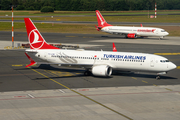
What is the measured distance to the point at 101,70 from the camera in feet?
143

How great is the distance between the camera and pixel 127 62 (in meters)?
43.9

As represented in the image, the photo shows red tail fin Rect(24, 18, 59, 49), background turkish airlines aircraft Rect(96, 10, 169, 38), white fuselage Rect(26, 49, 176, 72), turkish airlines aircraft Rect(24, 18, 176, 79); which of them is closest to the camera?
white fuselage Rect(26, 49, 176, 72)

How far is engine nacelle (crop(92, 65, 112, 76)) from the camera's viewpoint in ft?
142

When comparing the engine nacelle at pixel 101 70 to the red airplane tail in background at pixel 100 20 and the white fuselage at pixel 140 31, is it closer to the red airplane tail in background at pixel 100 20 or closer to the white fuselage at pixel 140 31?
the white fuselage at pixel 140 31

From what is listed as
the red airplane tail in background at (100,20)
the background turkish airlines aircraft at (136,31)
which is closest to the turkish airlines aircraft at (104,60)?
the background turkish airlines aircraft at (136,31)

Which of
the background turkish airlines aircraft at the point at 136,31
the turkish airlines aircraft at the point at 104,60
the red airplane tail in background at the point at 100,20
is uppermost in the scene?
the red airplane tail in background at the point at 100,20

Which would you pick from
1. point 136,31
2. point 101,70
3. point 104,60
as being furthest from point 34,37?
point 136,31

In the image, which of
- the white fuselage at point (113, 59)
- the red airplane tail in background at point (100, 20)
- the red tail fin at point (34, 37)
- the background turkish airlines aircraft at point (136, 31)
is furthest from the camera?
the red airplane tail in background at point (100, 20)

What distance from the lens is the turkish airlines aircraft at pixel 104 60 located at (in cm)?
4291

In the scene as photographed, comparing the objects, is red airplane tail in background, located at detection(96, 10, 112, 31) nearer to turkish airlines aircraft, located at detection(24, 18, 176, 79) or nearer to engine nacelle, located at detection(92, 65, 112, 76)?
turkish airlines aircraft, located at detection(24, 18, 176, 79)

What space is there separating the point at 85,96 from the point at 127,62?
1193 cm

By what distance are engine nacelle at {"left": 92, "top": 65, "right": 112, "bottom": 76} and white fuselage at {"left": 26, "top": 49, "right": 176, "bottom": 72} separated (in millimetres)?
1310

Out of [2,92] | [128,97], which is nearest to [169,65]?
[128,97]

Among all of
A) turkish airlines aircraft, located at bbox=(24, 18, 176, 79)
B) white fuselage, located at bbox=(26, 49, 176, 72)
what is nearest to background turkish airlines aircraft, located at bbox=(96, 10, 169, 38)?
turkish airlines aircraft, located at bbox=(24, 18, 176, 79)
